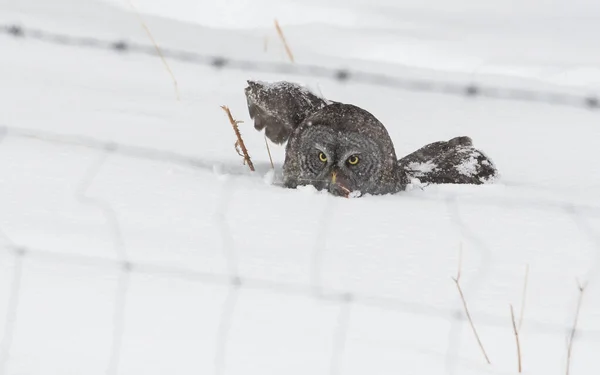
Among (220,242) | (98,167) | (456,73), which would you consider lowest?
(220,242)

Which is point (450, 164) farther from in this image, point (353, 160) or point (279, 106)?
point (279, 106)

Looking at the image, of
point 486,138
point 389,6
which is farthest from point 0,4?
point 486,138

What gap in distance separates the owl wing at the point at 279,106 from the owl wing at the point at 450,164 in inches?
15.8

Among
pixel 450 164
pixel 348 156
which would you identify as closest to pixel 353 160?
pixel 348 156

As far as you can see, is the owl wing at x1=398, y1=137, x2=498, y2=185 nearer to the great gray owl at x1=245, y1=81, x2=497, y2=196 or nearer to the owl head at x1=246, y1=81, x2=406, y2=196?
the great gray owl at x1=245, y1=81, x2=497, y2=196

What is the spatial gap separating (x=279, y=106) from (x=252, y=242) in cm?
134

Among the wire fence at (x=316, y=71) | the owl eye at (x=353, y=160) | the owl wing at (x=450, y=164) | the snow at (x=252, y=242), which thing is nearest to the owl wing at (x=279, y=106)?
the snow at (x=252, y=242)

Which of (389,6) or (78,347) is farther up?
(389,6)

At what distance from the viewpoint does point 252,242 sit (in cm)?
228

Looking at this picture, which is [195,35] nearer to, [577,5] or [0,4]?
[0,4]

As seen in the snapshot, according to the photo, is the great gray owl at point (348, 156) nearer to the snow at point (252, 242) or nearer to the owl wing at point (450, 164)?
the owl wing at point (450, 164)

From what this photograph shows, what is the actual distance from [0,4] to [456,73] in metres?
2.38

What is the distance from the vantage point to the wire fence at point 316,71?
14.9ft

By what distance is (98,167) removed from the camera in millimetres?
2760
